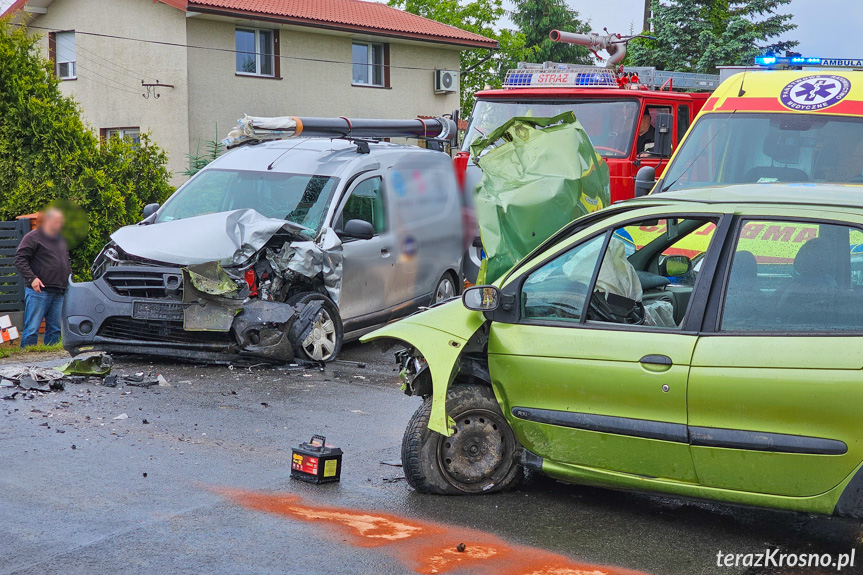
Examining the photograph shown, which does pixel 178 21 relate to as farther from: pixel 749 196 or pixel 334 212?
pixel 749 196

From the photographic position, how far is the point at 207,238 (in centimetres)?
910

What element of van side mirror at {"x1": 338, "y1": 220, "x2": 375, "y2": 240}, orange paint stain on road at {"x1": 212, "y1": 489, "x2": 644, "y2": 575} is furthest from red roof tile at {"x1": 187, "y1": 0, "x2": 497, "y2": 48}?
orange paint stain on road at {"x1": 212, "y1": 489, "x2": 644, "y2": 575}

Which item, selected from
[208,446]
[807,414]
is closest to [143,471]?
[208,446]

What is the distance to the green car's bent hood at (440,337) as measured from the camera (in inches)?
201

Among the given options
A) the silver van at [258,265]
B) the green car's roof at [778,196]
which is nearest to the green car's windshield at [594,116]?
the silver van at [258,265]

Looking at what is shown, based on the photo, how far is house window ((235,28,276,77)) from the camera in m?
26.9

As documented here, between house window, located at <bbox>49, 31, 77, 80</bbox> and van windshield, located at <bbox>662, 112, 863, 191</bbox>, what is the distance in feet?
79.8

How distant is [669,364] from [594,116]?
764 centimetres

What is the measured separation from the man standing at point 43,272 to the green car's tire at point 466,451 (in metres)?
6.64

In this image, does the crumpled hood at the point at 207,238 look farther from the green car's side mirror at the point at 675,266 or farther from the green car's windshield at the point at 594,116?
the green car's side mirror at the point at 675,266

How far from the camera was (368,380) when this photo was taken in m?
8.90

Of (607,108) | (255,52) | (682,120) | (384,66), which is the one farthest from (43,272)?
(384,66)

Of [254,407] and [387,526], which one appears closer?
[387,526]

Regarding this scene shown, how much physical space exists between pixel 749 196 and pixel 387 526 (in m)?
2.46
